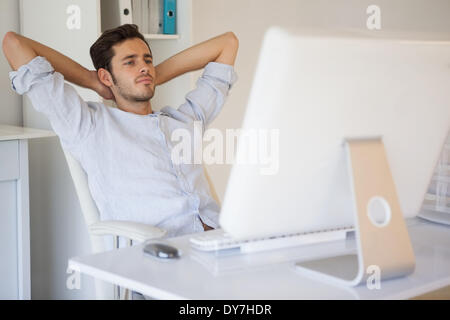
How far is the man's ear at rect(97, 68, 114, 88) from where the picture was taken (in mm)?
2377

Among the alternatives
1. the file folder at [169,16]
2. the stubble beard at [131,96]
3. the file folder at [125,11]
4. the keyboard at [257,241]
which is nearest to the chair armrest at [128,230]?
the keyboard at [257,241]

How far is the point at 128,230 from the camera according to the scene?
1777 mm

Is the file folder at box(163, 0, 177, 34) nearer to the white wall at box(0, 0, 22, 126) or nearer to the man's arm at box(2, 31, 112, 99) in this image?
the white wall at box(0, 0, 22, 126)

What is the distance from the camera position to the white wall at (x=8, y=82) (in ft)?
9.73

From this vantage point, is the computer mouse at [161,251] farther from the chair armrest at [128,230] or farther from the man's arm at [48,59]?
the man's arm at [48,59]

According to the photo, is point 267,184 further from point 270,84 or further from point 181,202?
point 181,202

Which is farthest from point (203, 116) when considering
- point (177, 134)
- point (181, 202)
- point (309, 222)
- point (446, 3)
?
point (446, 3)

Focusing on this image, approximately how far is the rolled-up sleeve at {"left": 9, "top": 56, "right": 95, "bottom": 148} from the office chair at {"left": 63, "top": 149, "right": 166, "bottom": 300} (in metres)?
0.08

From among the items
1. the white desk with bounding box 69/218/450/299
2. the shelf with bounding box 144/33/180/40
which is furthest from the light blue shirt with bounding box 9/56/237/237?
the shelf with bounding box 144/33/180/40

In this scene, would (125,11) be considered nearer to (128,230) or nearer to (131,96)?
(131,96)

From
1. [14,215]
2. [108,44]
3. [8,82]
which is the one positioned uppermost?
[108,44]

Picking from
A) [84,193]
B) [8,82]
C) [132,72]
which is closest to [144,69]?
[132,72]

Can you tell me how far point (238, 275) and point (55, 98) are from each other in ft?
3.26

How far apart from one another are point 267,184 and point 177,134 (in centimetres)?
109
